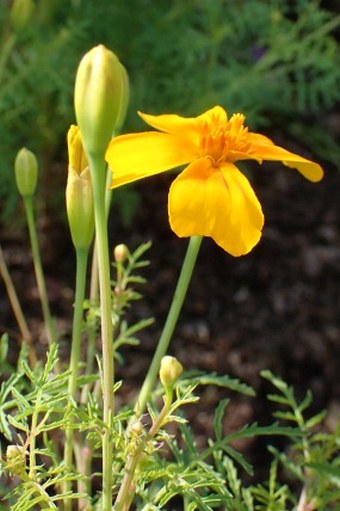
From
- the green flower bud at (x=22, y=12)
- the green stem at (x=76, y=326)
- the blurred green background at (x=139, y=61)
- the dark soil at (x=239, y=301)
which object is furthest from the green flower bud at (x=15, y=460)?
the blurred green background at (x=139, y=61)

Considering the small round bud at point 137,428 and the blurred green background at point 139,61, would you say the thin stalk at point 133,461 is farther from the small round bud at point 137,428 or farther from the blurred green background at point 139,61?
the blurred green background at point 139,61

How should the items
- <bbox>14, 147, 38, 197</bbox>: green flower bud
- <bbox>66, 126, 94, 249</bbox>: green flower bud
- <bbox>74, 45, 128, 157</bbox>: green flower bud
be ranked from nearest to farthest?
<bbox>74, 45, 128, 157</bbox>: green flower bud
<bbox>66, 126, 94, 249</bbox>: green flower bud
<bbox>14, 147, 38, 197</bbox>: green flower bud

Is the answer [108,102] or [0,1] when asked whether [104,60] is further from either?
[0,1]

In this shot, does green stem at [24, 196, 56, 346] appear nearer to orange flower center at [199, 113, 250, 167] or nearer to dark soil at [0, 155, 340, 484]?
orange flower center at [199, 113, 250, 167]

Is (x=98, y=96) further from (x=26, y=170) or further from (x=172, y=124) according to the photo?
(x=26, y=170)

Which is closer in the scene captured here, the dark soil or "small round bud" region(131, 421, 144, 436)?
"small round bud" region(131, 421, 144, 436)

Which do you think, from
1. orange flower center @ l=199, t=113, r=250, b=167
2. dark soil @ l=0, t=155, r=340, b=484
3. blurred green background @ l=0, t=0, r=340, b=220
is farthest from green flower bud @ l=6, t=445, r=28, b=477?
blurred green background @ l=0, t=0, r=340, b=220

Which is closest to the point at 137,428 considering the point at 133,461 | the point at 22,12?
the point at 133,461
